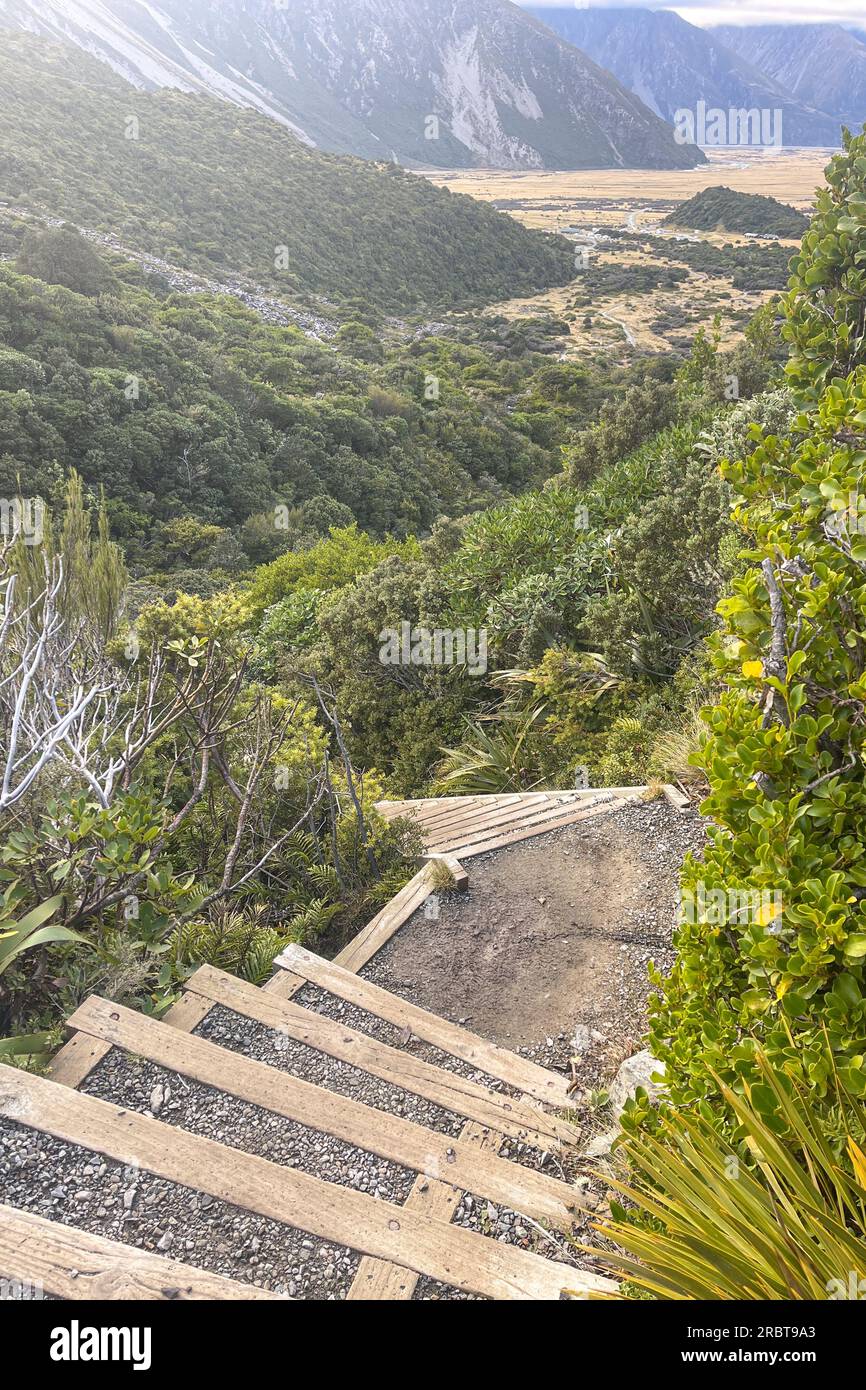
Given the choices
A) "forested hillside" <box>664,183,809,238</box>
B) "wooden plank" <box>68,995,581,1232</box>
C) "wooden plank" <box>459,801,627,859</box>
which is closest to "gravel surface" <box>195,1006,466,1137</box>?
"wooden plank" <box>68,995,581,1232</box>

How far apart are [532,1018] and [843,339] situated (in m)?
2.87

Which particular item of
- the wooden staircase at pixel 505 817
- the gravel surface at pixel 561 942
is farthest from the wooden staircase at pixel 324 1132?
the wooden staircase at pixel 505 817

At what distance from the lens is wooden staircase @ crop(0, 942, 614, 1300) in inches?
68.8

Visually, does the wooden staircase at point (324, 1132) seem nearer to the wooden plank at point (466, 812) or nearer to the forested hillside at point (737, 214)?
the wooden plank at point (466, 812)

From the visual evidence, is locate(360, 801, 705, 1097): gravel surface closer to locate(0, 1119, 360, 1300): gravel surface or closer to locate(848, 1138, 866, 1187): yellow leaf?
locate(0, 1119, 360, 1300): gravel surface

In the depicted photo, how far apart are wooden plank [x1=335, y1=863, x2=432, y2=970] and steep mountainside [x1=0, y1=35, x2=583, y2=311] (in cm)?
3477

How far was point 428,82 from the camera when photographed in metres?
176

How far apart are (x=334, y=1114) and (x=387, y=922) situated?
5.06 feet

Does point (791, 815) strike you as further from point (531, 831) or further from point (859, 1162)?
point (531, 831)

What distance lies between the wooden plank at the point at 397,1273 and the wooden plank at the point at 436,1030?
2.33 feet

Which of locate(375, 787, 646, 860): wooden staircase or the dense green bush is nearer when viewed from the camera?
the dense green bush

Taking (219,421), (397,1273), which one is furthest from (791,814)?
(219,421)

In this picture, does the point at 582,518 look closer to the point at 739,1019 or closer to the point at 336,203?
the point at 739,1019
